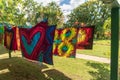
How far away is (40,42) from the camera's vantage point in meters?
6.81

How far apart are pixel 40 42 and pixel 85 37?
1.61 meters

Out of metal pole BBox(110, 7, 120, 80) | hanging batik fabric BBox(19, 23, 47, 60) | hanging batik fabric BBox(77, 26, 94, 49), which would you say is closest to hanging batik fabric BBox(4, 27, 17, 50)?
hanging batik fabric BBox(19, 23, 47, 60)

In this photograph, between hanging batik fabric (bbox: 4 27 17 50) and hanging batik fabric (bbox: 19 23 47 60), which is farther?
hanging batik fabric (bbox: 4 27 17 50)

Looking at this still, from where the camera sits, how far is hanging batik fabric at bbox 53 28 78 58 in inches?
295

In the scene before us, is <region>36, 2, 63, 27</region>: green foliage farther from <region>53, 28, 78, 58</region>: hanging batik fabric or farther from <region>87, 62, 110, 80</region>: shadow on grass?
<region>53, 28, 78, 58</region>: hanging batik fabric

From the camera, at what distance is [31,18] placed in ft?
135

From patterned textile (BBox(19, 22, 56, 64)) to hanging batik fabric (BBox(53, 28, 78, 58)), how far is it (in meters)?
1.11

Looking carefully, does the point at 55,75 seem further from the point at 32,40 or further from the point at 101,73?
the point at 101,73

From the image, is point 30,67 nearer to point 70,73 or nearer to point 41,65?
point 41,65

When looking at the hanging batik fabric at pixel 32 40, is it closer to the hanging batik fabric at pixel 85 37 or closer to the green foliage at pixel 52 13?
the hanging batik fabric at pixel 85 37

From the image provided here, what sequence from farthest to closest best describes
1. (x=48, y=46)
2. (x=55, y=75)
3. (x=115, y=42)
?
(x=55, y=75) < (x=48, y=46) < (x=115, y=42)

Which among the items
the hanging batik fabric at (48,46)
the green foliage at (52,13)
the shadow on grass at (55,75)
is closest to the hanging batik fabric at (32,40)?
the hanging batik fabric at (48,46)

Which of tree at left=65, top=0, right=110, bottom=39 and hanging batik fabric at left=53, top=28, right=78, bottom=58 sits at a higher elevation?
tree at left=65, top=0, right=110, bottom=39

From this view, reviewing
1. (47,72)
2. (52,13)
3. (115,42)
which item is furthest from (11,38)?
(52,13)
